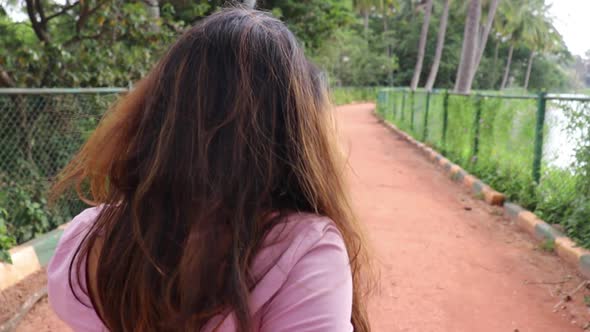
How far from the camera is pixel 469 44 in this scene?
13180 millimetres

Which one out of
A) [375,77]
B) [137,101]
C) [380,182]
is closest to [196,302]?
[137,101]

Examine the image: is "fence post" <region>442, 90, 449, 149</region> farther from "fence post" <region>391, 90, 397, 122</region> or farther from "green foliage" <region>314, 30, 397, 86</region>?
"green foliage" <region>314, 30, 397, 86</region>

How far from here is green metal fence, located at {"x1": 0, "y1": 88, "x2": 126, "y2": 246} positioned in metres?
4.09

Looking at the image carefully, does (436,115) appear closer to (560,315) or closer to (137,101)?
(560,315)

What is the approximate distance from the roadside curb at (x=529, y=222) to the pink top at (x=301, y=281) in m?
3.52

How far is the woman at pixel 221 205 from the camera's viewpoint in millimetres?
802

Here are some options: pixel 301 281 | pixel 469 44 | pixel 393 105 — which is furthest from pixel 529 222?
pixel 393 105

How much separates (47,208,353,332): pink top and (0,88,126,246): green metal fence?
3.51 m

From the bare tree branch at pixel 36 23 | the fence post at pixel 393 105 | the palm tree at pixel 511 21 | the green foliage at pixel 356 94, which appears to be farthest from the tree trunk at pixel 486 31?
the bare tree branch at pixel 36 23

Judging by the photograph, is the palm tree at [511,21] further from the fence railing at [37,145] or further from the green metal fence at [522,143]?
the fence railing at [37,145]

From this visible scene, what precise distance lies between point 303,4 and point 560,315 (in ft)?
33.1

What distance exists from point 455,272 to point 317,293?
332 cm

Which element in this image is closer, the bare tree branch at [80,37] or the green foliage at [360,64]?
the bare tree branch at [80,37]

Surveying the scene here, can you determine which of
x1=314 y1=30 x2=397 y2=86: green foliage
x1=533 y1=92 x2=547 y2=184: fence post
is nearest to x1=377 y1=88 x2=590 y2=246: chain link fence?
x1=533 y1=92 x2=547 y2=184: fence post
